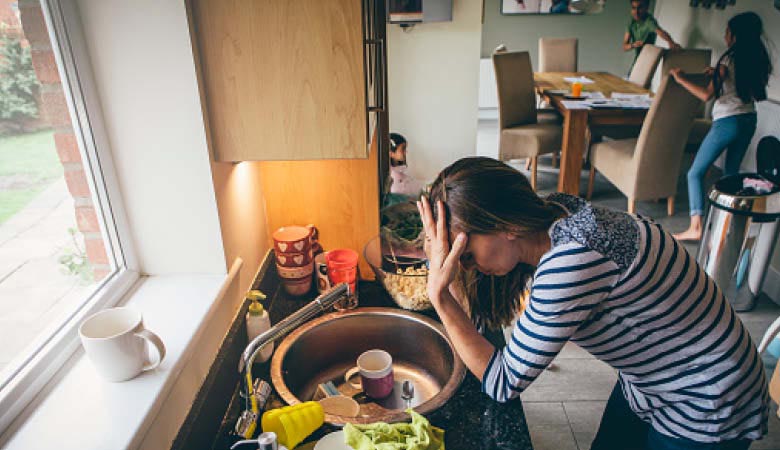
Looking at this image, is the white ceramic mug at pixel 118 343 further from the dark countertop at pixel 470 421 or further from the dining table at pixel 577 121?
the dining table at pixel 577 121

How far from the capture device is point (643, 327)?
972 millimetres

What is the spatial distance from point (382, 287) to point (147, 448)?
821mm

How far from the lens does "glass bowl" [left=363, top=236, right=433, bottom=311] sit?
4.59 ft

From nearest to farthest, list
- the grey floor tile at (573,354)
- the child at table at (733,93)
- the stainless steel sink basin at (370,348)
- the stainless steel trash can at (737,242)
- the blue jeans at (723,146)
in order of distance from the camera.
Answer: the stainless steel sink basin at (370,348), the grey floor tile at (573,354), the stainless steel trash can at (737,242), the child at table at (733,93), the blue jeans at (723,146)

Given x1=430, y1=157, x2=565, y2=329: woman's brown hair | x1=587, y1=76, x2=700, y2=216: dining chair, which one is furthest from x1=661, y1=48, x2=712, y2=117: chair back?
x1=430, y1=157, x2=565, y2=329: woman's brown hair

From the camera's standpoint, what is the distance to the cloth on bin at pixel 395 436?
0.91 meters

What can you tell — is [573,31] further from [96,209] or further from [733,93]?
[96,209]

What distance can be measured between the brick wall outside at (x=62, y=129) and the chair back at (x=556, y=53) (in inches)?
204

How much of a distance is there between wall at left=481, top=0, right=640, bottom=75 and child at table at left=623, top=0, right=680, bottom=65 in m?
1.31

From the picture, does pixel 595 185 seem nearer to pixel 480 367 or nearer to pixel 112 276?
pixel 480 367

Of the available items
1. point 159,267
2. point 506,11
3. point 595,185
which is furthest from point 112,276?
point 506,11

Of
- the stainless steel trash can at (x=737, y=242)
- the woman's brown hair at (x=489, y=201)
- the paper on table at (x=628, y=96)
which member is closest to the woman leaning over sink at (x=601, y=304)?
the woman's brown hair at (x=489, y=201)

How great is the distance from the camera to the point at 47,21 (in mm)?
938

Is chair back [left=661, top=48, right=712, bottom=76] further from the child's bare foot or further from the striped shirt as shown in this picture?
the striped shirt
